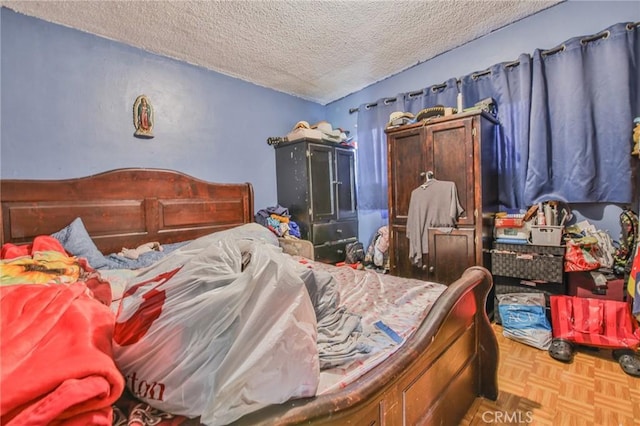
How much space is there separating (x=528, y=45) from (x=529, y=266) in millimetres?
1861

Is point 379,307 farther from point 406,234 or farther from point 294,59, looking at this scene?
point 294,59

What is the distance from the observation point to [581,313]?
199 centimetres

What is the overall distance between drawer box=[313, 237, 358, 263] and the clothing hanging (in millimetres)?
925

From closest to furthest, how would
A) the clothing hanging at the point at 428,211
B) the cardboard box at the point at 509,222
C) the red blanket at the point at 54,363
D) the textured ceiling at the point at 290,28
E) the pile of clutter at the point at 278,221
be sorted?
the red blanket at the point at 54,363, the textured ceiling at the point at 290,28, the cardboard box at the point at 509,222, the clothing hanging at the point at 428,211, the pile of clutter at the point at 278,221

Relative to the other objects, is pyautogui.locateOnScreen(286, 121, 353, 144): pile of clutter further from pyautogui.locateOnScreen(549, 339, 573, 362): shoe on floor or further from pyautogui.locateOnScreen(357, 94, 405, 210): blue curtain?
pyautogui.locateOnScreen(549, 339, 573, 362): shoe on floor

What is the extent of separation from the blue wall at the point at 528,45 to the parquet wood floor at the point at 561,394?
1.03 meters

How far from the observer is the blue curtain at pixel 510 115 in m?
2.43

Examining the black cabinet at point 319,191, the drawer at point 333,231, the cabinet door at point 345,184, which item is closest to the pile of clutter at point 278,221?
the black cabinet at point 319,191

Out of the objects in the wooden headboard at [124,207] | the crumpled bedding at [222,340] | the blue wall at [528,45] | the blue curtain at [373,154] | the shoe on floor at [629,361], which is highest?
the blue wall at [528,45]

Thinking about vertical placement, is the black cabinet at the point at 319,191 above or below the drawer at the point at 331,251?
above

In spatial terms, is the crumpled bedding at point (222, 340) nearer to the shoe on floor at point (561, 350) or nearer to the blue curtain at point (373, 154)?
the shoe on floor at point (561, 350)

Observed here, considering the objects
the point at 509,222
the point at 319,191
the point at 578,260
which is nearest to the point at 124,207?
the point at 319,191

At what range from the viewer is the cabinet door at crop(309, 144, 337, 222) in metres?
3.19

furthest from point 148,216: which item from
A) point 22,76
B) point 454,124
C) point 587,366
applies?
point 587,366
